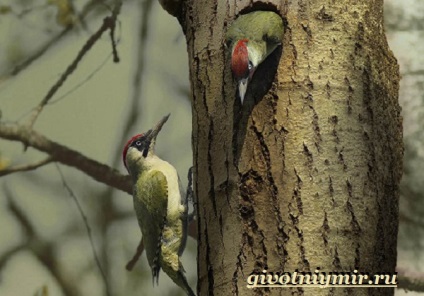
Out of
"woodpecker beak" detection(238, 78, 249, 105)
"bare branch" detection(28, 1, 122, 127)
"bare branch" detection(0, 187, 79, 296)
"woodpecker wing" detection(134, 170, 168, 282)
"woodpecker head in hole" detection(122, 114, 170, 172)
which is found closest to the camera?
"woodpecker beak" detection(238, 78, 249, 105)

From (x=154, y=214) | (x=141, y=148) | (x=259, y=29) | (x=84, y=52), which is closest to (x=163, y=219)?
(x=154, y=214)

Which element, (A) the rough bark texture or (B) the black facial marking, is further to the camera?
(B) the black facial marking

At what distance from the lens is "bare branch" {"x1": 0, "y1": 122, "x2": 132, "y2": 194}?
14.1ft

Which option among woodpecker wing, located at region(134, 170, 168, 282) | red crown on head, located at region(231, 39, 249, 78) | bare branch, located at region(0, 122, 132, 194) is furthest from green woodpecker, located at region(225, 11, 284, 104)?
bare branch, located at region(0, 122, 132, 194)

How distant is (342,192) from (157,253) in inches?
66.4

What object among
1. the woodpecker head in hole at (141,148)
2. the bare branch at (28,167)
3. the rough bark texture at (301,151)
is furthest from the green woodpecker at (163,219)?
the rough bark texture at (301,151)

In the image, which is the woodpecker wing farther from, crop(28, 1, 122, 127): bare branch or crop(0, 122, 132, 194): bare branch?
crop(28, 1, 122, 127): bare branch

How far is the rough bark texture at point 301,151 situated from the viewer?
1.90 metres

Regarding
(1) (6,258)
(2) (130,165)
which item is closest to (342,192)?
(2) (130,165)

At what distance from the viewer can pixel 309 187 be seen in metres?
1.92

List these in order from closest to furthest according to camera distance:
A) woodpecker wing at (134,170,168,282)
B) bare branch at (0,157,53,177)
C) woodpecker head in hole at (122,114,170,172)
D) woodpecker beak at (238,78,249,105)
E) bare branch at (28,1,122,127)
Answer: woodpecker beak at (238,78,249,105), woodpecker wing at (134,170,168,282), woodpecker head in hole at (122,114,170,172), bare branch at (0,157,53,177), bare branch at (28,1,122,127)

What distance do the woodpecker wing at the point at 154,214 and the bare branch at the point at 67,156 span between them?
2.38 feet

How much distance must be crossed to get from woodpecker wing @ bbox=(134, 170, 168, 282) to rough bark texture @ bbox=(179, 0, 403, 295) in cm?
138

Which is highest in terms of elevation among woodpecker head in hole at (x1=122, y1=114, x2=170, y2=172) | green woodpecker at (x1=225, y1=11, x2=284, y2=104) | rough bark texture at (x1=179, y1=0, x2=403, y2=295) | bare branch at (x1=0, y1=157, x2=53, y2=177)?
bare branch at (x1=0, y1=157, x2=53, y2=177)
